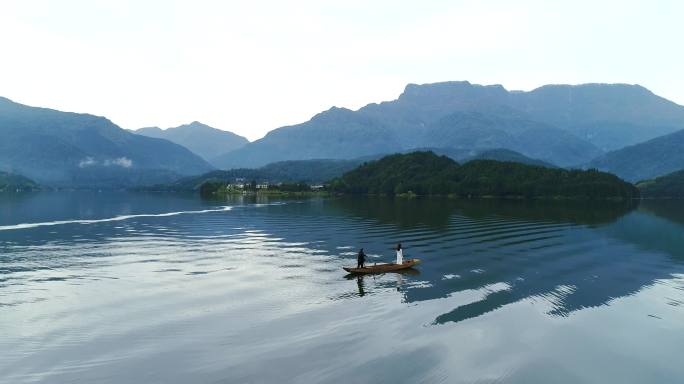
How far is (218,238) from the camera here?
102 metres

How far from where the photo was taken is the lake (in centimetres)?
3250

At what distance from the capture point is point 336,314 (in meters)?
44.3

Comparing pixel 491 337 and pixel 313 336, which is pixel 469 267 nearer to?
pixel 491 337

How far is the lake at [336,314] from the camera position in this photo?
32500mm

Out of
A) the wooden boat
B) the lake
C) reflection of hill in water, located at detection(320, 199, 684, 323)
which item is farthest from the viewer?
the wooden boat

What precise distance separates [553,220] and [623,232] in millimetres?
26996

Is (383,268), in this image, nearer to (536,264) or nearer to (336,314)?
(336,314)

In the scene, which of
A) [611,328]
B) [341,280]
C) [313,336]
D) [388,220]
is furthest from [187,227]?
[611,328]

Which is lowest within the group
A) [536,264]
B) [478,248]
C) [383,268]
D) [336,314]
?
[336,314]

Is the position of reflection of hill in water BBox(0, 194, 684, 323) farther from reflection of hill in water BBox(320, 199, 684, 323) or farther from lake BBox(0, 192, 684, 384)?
lake BBox(0, 192, 684, 384)

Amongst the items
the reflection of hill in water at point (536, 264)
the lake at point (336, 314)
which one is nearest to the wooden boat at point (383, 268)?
the lake at point (336, 314)

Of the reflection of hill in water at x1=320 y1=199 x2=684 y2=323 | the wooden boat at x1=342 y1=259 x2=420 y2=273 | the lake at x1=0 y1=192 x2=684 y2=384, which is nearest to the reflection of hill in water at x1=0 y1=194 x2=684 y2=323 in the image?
the reflection of hill in water at x1=320 y1=199 x2=684 y2=323

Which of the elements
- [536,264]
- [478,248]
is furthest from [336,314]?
[478,248]

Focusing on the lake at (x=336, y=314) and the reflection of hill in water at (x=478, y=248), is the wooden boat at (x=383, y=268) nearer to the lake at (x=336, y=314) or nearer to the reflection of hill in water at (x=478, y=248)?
the lake at (x=336, y=314)
